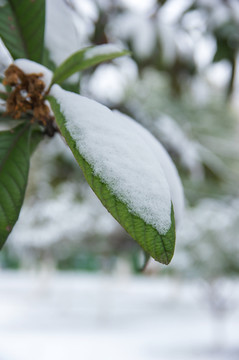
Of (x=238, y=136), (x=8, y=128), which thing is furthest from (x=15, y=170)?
(x=238, y=136)

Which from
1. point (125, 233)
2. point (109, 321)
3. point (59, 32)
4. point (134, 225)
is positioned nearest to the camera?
point (134, 225)

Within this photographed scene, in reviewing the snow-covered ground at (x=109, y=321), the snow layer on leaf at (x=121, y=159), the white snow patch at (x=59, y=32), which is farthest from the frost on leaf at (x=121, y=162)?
the snow-covered ground at (x=109, y=321)

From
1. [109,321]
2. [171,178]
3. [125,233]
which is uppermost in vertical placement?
[171,178]

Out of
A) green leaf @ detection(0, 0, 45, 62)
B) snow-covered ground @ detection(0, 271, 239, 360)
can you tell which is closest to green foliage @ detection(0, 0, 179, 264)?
green leaf @ detection(0, 0, 45, 62)

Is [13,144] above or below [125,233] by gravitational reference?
above

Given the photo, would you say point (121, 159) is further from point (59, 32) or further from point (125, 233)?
point (125, 233)

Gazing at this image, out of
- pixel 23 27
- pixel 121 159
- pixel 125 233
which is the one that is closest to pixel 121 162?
pixel 121 159
